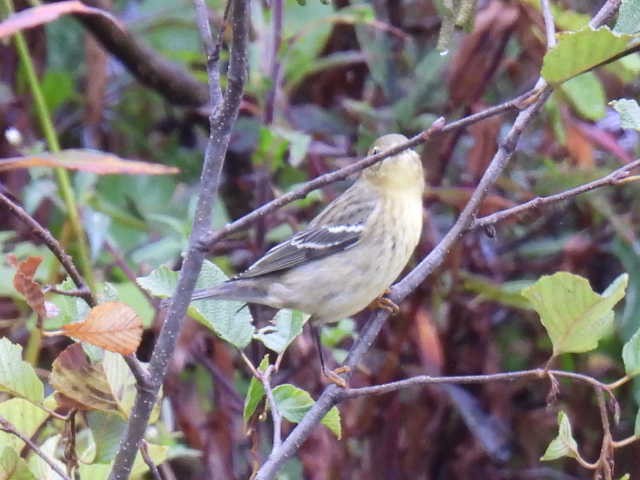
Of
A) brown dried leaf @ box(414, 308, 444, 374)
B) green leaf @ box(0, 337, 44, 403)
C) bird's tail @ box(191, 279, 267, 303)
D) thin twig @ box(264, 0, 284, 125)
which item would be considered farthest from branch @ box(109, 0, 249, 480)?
thin twig @ box(264, 0, 284, 125)

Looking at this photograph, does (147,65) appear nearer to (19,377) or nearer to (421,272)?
(421,272)

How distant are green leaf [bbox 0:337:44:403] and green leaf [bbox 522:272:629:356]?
0.72 m

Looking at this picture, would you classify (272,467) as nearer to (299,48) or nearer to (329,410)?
(329,410)

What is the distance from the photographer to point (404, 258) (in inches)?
123

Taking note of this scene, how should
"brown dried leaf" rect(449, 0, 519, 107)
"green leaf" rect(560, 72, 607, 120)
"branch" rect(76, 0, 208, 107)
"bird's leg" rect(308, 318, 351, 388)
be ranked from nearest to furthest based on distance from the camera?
"bird's leg" rect(308, 318, 351, 388) < "green leaf" rect(560, 72, 607, 120) < "branch" rect(76, 0, 208, 107) < "brown dried leaf" rect(449, 0, 519, 107)

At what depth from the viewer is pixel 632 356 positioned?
172 cm

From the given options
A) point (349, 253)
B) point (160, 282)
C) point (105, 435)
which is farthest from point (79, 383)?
point (349, 253)

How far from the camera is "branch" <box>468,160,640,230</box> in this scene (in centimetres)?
167

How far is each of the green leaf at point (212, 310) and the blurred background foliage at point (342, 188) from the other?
886mm

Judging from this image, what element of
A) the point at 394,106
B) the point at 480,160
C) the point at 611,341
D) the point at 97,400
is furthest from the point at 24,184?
the point at 97,400

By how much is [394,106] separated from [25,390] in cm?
197

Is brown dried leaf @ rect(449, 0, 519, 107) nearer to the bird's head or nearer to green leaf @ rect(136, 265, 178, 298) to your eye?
the bird's head

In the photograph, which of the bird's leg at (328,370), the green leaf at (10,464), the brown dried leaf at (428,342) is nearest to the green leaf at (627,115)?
the bird's leg at (328,370)

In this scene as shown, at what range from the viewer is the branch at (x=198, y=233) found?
1.33 meters
